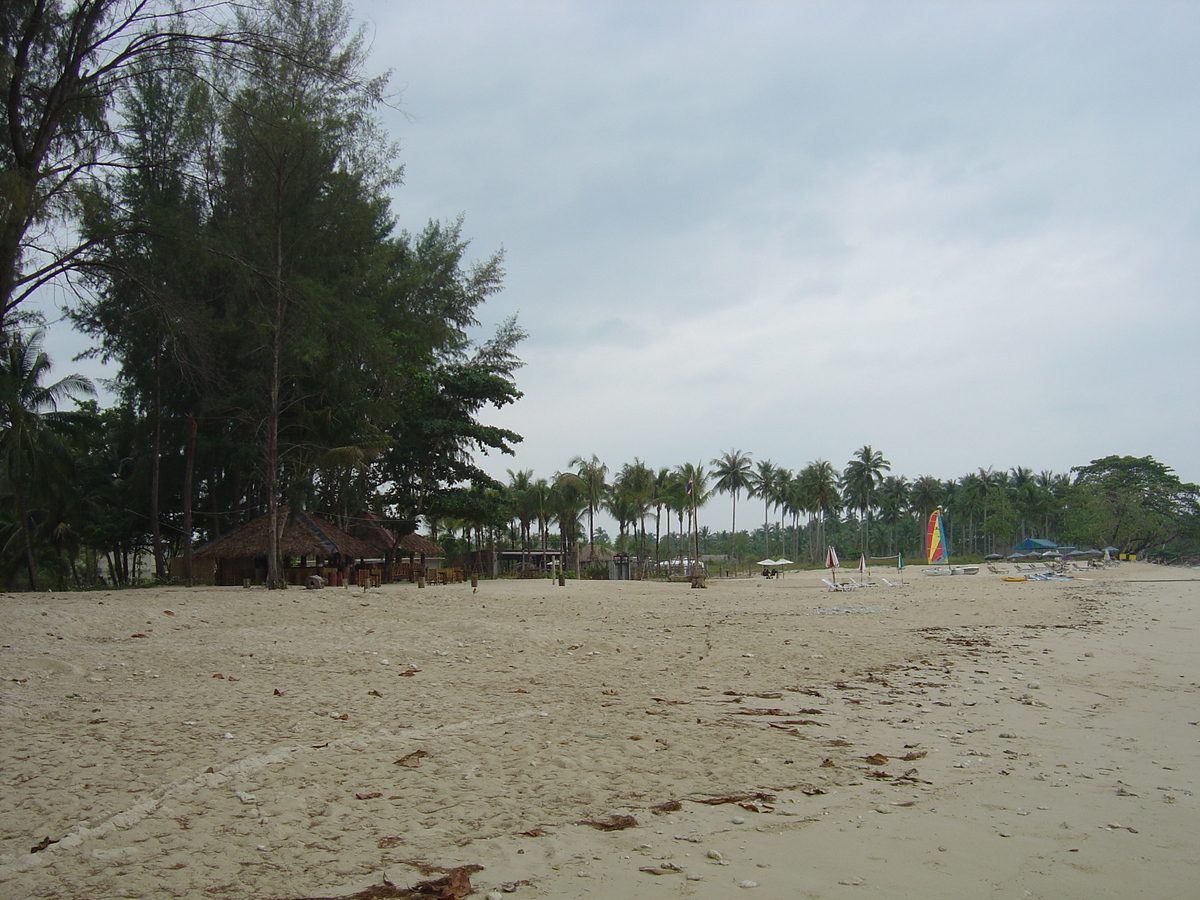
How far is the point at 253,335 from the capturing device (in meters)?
19.5

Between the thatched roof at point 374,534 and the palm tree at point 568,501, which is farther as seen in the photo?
the palm tree at point 568,501

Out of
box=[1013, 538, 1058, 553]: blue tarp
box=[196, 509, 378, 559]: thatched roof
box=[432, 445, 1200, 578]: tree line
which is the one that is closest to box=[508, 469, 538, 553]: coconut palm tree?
box=[432, 445, 1200, 578]: tree line

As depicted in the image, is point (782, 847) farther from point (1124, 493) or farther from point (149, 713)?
point (1124, 493)

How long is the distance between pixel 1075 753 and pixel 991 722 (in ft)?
2.93

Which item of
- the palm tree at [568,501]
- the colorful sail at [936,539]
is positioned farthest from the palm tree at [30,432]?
the colorful sail at [936,539]

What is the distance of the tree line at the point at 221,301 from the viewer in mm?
10953

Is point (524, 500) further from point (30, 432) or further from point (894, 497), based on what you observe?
point (894, 497)

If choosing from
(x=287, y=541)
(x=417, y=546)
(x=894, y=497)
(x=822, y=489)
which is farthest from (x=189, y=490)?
(x=894, y=497)

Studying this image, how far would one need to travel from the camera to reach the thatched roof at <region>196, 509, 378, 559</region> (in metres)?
23.9

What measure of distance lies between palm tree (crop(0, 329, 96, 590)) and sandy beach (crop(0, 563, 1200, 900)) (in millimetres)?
10185

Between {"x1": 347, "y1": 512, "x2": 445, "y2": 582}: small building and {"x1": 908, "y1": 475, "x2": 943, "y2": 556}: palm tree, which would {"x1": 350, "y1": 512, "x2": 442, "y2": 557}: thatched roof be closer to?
{"x1": 347, "y1": 512, "x2": 445, "y2": 582}: small building

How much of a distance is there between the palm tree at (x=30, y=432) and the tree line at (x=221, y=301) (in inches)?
3.6

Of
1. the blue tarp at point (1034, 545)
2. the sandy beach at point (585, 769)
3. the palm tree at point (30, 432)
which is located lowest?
the blue tarp at point (1034, 545)

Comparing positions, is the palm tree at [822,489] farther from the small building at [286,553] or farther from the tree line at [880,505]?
the small building at [286,553]
